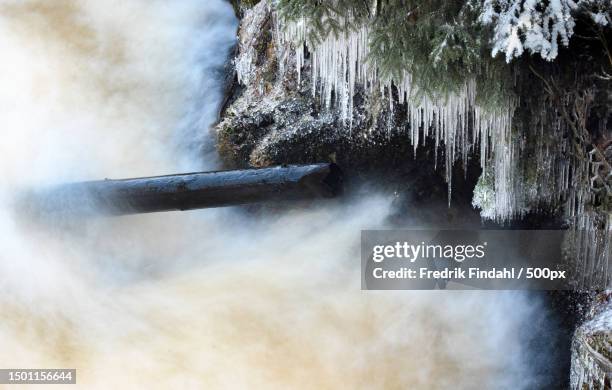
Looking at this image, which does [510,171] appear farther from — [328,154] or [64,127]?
[64,127]

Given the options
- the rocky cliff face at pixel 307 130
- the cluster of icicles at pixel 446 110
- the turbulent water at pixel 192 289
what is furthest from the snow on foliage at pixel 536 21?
the turbulent water at pixel 192 289

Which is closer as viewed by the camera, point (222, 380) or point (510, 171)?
point (510, 171)

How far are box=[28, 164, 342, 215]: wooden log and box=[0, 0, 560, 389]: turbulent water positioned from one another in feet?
2.50

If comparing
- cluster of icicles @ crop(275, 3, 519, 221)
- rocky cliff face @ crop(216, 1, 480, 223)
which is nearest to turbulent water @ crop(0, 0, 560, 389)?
rocky cliff face @ crop(216, 1, 480, 223)

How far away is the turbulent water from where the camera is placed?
583 cm

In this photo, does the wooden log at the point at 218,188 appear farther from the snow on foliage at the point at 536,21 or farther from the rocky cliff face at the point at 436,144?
the snow on foliage at the point at 536,21

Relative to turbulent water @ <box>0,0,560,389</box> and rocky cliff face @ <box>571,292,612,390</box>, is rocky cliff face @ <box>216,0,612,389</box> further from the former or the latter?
turbulent water @ <box>0,0,560,389</box>

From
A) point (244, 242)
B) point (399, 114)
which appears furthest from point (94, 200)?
point (399, 114)

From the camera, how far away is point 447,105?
4.70 metres

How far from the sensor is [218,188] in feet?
17.1

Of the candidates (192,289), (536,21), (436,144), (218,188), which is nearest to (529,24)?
(536,21)

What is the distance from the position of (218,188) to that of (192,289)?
1.48 meters

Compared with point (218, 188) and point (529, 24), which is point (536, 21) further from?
point (218, 188)

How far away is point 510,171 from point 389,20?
1.42 metres
